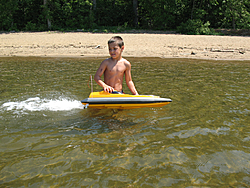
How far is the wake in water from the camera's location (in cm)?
421

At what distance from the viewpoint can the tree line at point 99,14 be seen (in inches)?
761

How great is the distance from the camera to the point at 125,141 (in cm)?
298

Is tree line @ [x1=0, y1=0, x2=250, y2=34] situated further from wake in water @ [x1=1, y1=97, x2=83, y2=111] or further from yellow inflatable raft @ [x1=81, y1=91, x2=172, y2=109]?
yellow inflatable raft @ [x1=81, y1=91, x2=172, y2=109]

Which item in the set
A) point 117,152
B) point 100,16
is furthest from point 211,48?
point 100,16

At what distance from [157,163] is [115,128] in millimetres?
1067

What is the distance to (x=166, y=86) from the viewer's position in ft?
19.2

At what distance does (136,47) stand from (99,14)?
11937 mm

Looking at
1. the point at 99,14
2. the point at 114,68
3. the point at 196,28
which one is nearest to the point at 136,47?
the point at 196,28

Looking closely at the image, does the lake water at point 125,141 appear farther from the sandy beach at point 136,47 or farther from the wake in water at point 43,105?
the sandy beach at point 136,47

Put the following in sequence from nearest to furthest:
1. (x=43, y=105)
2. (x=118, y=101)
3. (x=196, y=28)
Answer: (x=118, y=101)
(x=43, y=105)
(x=196, y=28)

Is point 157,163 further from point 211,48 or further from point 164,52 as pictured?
point 211,48

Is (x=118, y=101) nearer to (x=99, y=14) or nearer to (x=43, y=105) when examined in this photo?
(x=43, y=105)

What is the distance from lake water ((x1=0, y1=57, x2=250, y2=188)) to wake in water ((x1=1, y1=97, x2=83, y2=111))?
2 centimetres

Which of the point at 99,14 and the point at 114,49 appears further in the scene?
the point at 99,14
